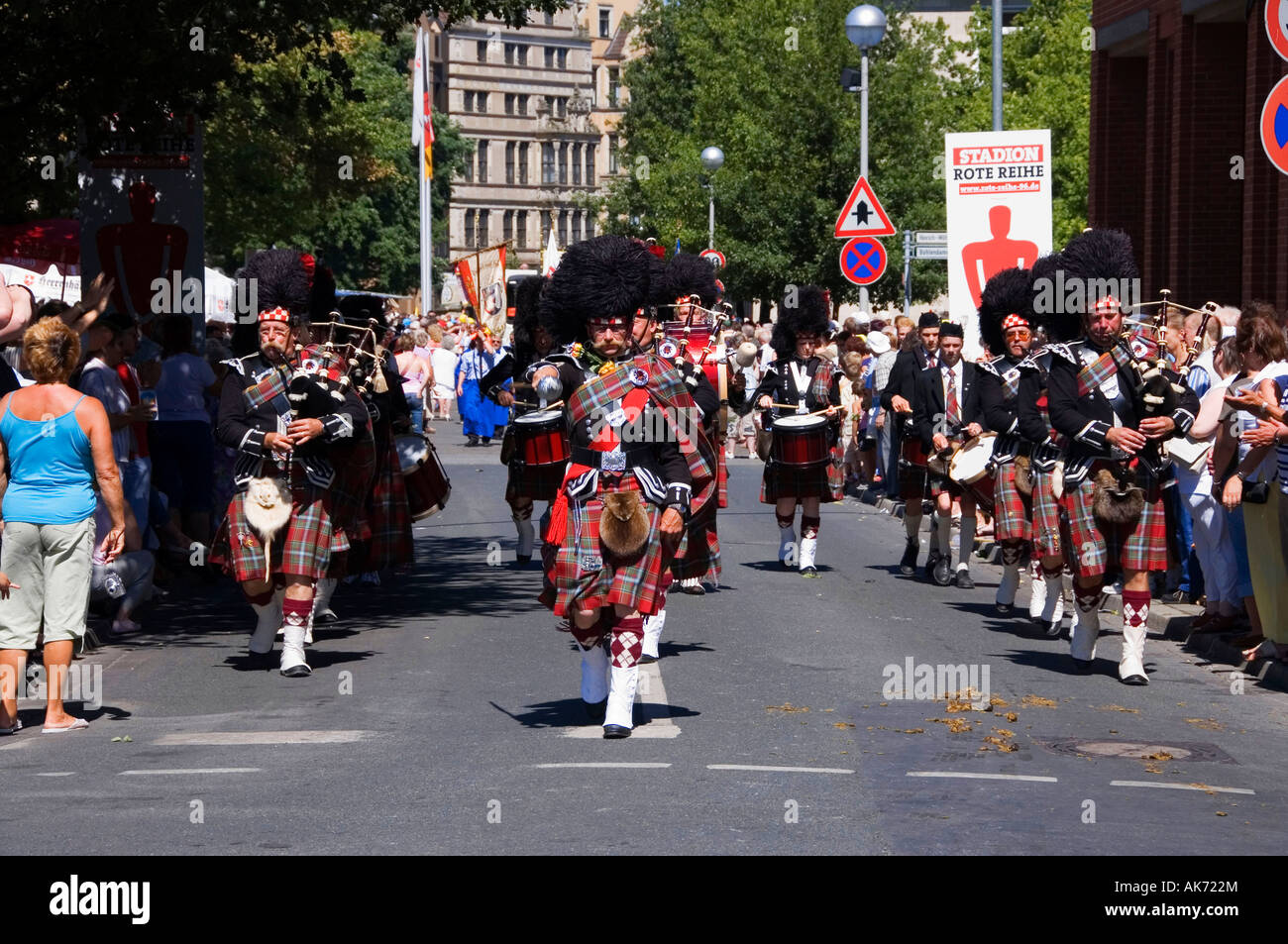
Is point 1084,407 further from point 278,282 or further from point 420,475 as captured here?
point 420,475

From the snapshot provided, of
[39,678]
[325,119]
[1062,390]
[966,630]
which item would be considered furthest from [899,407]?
[325,119]

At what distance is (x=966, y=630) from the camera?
45.7 ft

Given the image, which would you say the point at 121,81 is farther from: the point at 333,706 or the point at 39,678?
the point at 333,706

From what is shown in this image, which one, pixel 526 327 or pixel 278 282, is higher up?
pixel 278 282

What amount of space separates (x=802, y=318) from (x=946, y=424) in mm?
1397

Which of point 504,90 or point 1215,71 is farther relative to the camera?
point 504,90

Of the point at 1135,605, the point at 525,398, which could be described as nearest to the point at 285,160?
the point at 525,398

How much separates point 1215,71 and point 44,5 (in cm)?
1476

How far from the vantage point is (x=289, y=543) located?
1173cm

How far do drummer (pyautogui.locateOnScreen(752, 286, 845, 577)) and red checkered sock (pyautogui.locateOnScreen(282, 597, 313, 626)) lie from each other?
5.94 meters

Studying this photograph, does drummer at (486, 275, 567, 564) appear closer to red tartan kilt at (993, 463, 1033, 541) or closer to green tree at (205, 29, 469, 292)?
red tartan kilt at (993, 463, 1033, 541)

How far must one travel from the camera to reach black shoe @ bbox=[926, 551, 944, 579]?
16.8m

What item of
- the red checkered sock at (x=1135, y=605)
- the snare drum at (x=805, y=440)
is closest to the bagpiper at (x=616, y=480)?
the red checkered sock at (x=1135, y=605)

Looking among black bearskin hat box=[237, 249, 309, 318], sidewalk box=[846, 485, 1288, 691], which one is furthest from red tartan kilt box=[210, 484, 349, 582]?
sidewalk box=[846, 485, 1288, 691]
